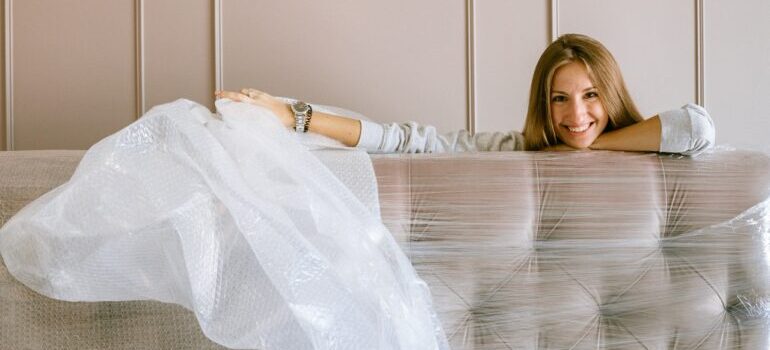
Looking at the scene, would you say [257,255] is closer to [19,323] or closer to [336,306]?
[336,306]

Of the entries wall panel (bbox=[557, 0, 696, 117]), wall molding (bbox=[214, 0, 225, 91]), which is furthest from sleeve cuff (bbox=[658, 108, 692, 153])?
wall molding (bbox=[214, 0, 225, 91])

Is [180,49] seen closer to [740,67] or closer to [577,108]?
[577,108]

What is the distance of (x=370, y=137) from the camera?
1266 mm

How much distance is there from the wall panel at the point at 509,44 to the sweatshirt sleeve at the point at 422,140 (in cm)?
19

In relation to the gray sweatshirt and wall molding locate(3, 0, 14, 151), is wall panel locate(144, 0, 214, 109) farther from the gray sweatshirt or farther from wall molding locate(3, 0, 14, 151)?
the gray sweatshirt

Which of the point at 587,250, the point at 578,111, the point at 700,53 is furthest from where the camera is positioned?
the point at 700,53

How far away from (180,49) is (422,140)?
0.65 meters

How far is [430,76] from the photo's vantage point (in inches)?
62.2

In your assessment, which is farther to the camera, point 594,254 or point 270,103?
point 270,103

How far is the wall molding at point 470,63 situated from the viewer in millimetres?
1566

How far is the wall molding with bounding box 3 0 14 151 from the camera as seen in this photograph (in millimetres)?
1668

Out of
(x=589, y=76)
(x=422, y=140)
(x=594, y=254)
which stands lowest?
(x=594, y=254)

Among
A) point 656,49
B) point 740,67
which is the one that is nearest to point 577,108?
point 656,49

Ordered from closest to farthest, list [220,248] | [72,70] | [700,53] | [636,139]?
[220,248], [636,139], [700,53], [72,70]
